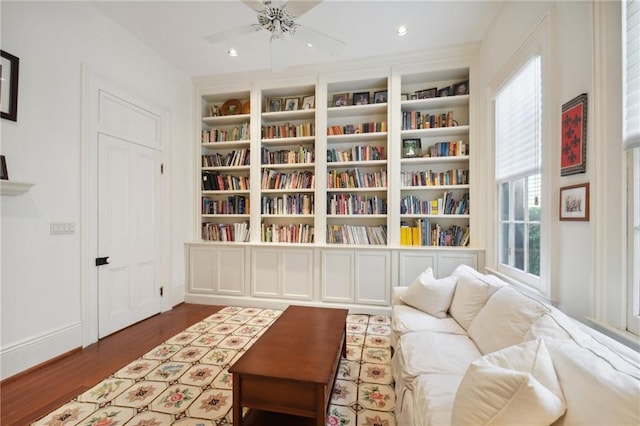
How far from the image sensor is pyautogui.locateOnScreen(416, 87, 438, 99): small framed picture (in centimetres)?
328

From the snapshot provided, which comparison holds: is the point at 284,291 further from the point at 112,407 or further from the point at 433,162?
the point at 433,162

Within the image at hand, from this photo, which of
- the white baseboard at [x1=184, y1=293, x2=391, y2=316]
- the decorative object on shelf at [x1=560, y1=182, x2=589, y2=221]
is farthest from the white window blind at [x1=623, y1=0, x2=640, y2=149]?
the white baseboard at [x1=184, y1=293, x2=391, y2=316]

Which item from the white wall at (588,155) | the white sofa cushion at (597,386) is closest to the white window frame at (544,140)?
the white wall at (588,155)

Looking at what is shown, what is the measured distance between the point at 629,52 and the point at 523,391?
5.28ft

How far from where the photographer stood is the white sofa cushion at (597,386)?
69 cm

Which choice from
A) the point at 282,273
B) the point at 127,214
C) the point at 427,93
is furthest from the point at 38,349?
the point at 427,93

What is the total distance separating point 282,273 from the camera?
3.45 meters

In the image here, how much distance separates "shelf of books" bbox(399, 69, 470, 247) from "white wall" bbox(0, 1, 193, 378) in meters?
3.31

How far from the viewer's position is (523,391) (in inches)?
31.4

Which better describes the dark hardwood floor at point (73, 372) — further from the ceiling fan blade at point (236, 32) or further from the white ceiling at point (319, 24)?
the white ceiling at point (319, 24)

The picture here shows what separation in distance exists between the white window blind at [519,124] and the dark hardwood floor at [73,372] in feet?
11.8

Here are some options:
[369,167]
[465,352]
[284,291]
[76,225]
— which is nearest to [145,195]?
[76,225]

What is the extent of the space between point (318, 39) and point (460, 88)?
2.11 meters

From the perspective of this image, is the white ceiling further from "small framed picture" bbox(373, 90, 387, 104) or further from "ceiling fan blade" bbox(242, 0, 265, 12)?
"ceiling fan blade" bbox(242, 0, 265, 12)
